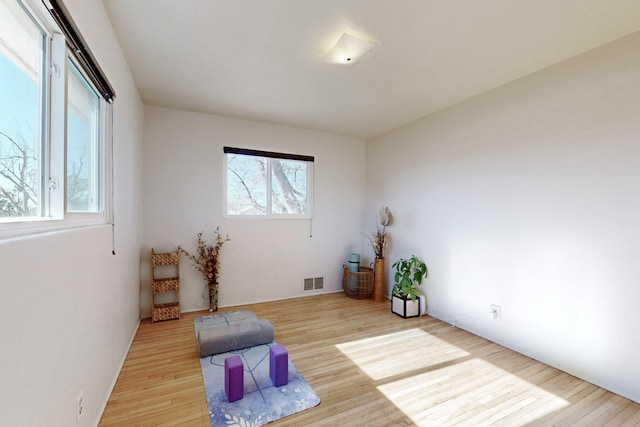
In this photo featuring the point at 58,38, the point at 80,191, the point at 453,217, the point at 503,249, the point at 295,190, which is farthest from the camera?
the point at 295,190

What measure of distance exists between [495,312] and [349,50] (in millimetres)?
2852

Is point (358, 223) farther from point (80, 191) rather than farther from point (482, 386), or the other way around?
point (80, 191)

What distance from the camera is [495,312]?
2.75 m

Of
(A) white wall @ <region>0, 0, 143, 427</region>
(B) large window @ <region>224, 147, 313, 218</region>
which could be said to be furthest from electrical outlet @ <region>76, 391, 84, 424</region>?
(B) large window @ <region>224, 147, 313, 218</region>

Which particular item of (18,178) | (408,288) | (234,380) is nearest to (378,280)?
(408,288)

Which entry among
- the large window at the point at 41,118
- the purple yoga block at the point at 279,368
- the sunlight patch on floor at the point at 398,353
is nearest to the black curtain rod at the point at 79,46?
the large window at the point at 41,118

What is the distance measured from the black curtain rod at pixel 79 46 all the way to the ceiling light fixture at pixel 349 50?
5.17 feet

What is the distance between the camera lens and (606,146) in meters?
2.05

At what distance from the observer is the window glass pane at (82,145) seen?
1505mm

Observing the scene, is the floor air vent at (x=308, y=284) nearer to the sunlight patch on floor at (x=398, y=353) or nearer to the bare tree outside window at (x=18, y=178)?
the sunlight patch on floor at (x=398, y=353)

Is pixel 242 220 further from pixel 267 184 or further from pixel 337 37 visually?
pixel 337 37

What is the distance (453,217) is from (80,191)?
3420 mm

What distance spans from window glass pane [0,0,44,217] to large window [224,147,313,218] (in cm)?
254

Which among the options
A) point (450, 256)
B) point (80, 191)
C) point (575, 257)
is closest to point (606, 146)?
point (575, 257)
